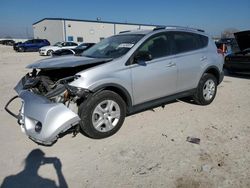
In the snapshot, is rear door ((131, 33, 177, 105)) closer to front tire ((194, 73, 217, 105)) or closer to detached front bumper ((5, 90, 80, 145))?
front tire ((194, 73, 217, 105))

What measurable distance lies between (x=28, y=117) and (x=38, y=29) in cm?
4966

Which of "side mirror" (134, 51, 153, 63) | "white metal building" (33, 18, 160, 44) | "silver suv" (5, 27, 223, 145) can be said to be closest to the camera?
"silver suv" (5, 27, 223, 145)

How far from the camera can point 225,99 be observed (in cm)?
659

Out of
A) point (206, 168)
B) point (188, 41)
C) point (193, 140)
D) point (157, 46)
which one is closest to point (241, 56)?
point (188, 41)

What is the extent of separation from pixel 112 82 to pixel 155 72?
979mm

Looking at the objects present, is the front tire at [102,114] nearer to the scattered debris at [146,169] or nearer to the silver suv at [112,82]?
the silver suv at [112,82]

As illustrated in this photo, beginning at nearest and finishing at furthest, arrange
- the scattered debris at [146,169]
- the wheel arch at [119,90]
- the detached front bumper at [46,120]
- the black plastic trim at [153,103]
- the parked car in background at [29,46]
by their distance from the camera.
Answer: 1. the scattered debris at [146,169]
2. the detached front bumper at [46,120]
3. the wheel arch at [119,90]
4. the black plastic trim at [153,103]
5. the parked car in background at [29,46]

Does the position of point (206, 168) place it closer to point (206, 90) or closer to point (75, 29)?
point (206, 90)

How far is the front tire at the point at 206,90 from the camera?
5.69m

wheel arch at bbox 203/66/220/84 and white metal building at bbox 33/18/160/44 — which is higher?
white metal building at bbox 33/18/160/44

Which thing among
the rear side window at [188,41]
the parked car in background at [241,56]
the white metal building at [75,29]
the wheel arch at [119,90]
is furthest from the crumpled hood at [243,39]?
the white metal building at [75,29]

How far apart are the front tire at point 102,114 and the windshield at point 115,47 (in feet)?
2.85

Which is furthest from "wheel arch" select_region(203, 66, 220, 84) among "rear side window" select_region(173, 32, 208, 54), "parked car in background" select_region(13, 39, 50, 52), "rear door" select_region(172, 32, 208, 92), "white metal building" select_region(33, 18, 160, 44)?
"white metal building" select_region(33, 18, 160, 44)

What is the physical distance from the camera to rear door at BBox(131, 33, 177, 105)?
4.42 m
